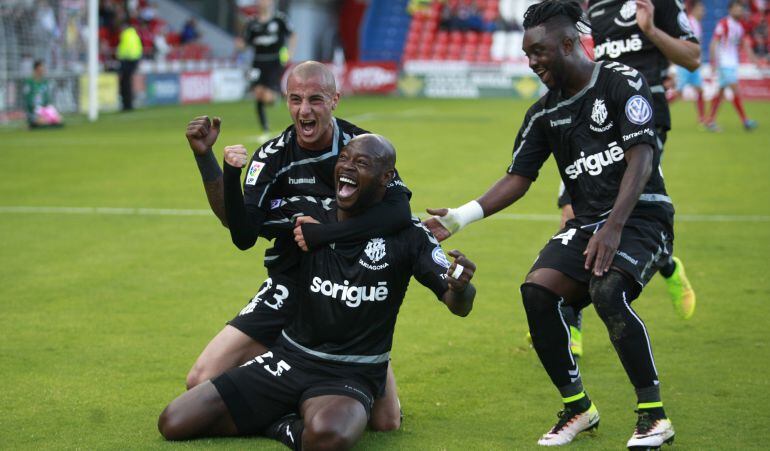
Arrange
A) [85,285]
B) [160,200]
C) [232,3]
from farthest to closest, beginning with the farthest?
[232,3]
[160,200]
[85,285]

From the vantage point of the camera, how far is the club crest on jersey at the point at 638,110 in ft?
17.1

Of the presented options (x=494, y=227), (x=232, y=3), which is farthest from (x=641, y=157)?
(x=232, y=3)

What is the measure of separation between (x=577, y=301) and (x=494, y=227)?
6.18 meters

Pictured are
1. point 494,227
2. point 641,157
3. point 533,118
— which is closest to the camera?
point 641,157

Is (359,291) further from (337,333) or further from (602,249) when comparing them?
(602,249)

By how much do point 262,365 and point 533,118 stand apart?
1.80 meters

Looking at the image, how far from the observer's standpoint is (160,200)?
1325 cm

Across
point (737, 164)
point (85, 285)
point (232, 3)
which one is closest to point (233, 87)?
point (232, 3)

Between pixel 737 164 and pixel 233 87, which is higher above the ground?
pixel 737 164

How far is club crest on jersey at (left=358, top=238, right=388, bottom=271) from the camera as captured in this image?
17.2ft

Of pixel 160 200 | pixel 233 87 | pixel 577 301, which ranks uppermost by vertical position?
pixel 577 301

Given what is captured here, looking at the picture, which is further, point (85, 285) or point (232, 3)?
point (232, 3)

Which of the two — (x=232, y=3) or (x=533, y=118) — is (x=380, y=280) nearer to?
(x=533, y=118)

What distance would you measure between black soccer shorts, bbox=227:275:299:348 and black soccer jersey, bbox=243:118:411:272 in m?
0.47
